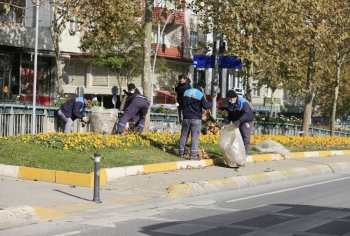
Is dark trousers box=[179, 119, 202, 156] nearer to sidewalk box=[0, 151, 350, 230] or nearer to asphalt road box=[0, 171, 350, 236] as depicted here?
sidewalk box=[0, 151, 350, 230]

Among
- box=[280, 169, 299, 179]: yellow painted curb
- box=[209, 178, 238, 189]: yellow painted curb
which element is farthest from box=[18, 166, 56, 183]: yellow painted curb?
box=[280, 169, 299, 179]: yellow painted curb

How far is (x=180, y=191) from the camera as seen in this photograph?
13.5 meters

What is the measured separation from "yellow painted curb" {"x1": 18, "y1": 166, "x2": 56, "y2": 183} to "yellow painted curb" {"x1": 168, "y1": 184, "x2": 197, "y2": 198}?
2.21 metres

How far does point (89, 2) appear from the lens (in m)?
26.5

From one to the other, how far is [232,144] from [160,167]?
6.50ft

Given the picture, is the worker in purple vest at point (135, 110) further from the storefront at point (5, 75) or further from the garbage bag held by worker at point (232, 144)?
the storefront at point (5, 75)

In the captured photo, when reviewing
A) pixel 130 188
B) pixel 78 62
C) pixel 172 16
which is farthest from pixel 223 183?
pixel 78 62

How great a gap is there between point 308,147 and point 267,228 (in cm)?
1659

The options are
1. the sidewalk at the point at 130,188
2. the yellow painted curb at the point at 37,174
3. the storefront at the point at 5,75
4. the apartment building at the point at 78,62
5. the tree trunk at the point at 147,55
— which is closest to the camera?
the sidewalk at the point at 130,188

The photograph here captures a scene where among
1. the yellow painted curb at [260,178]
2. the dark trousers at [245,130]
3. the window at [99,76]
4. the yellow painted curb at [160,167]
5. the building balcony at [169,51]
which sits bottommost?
the yellow painted curb at [260,178]

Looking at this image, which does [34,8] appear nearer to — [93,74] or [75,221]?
[75,221]

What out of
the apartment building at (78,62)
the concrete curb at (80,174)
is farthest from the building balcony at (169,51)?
the concrete curb at (80,174)

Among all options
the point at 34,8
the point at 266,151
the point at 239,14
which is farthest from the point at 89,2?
the point at 266,151

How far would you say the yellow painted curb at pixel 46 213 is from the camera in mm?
10344
